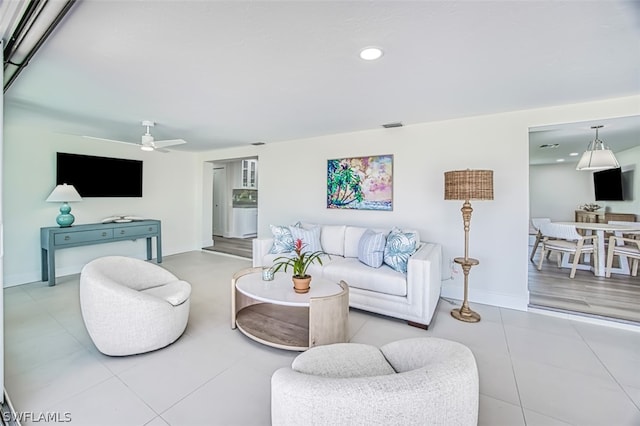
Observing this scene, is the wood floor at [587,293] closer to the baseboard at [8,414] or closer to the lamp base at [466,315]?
the lamp base at [466,315]

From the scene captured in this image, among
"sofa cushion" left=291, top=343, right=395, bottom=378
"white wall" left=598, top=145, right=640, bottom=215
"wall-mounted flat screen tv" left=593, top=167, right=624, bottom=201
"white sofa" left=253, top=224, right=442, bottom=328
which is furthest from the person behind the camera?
"wall-mounted flat screen tv" left=593, top=167, right=624, bottom=201

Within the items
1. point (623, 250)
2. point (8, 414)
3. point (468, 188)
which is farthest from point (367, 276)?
point (623, 250)

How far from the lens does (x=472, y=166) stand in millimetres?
3480

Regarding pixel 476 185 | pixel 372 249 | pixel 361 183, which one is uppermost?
pixel 361 183

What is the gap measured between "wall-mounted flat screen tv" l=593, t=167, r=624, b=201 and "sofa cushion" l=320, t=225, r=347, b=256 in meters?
5.91

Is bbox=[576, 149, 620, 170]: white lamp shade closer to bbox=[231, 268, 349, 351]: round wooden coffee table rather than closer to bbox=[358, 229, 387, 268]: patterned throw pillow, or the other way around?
bbox=[358, 229, 387, 268]: patterned throw pillow

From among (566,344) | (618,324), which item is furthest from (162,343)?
Result: (618,324)

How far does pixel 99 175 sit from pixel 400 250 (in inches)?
195

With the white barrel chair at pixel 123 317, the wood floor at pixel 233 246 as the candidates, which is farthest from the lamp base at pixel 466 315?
the wood floor at pixel 233 246

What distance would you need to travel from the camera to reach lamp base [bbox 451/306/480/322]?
9.71 feet

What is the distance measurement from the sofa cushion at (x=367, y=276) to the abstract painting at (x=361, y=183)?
1077mm

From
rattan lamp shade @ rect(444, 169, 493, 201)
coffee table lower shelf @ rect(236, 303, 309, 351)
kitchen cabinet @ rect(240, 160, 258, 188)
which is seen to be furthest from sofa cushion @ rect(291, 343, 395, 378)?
kitchen cabinet @ rect(240, 160, 258, 188)

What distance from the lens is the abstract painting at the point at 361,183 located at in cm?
404

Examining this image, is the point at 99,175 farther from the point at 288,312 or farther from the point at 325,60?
the point at 325,60
